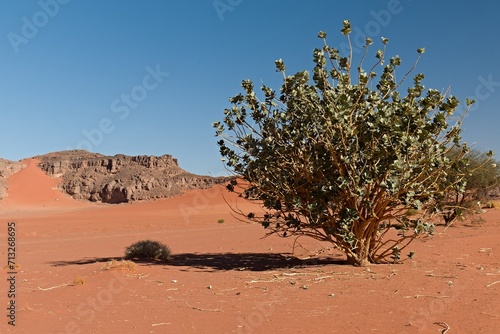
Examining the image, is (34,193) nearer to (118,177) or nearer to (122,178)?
(118,177)

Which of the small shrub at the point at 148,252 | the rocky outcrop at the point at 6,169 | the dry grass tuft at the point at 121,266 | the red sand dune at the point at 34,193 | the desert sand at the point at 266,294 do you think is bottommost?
the desert sand at the point at 266,294

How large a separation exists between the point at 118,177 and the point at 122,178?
1032mm

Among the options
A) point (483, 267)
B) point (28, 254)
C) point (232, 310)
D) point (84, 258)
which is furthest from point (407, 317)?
point (28, 254)

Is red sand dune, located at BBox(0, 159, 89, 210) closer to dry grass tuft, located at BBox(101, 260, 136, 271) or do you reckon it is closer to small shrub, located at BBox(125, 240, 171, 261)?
small shrub, located at BBox(125, 240, 171, 261)

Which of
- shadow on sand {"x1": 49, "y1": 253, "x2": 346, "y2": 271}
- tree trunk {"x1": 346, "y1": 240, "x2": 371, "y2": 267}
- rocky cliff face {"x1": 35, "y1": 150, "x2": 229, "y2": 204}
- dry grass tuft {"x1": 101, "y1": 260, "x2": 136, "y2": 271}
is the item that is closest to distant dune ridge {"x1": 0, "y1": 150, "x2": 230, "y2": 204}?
rocky cliff face {"x1": 35, "y1": 150, "x2": 229, "y2": 204}

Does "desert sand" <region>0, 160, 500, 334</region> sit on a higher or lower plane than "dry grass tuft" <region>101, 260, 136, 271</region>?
lower

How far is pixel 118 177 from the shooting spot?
67.6 meters

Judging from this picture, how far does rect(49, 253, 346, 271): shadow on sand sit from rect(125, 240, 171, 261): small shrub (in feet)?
1.06

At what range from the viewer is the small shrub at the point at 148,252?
13.3 m

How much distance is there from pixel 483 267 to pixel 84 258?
1134cm

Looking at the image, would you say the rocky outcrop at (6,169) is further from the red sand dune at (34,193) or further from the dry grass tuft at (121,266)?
the dry grass tuft at (121,266)

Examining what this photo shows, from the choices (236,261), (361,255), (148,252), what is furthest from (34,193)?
(361,255)

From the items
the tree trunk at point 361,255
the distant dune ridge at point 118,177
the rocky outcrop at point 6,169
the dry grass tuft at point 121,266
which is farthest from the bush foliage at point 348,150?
the rocky outcrop at point 6,169

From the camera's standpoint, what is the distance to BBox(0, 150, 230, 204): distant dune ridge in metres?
64.8
